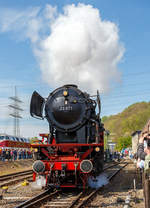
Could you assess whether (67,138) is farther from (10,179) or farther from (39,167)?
(10,179)

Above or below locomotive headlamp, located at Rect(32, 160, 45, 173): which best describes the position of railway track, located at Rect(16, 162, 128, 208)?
below

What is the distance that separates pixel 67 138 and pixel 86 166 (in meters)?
1.66

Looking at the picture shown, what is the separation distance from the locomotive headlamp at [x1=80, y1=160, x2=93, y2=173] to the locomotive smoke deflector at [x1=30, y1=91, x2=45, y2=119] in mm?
2701

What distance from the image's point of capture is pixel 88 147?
9.45 metres

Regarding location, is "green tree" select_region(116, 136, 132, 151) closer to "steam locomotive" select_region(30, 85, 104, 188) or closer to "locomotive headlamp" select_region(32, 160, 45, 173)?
"steam locomotive" select_region(30, 85, 104, 188)

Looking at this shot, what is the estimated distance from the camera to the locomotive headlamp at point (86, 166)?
27.5ft

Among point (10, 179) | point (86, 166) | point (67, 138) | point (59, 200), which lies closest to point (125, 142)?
point (10, 179)

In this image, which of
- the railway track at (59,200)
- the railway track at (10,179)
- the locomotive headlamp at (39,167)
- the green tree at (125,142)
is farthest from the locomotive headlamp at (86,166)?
the green tree at (125,142)

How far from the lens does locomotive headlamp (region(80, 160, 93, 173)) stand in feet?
27.5

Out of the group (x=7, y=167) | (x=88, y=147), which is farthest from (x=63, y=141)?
(x=7, y=167)

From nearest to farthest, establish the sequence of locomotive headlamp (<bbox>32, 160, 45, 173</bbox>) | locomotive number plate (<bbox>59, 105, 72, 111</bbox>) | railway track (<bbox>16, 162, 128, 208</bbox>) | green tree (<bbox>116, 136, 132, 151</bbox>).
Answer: railway track (<bbox>16, 162, 128, 208</bbox>), locomotive headlamp (<bbox>32, 160, 45, 173</bbox>), locomotive number plate (<bbox>59, 105, 72, 111</bbox>), green tree (<bbox>116, 136, 132, 151</bbox>)

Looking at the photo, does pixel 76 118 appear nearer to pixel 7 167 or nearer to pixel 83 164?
pixel 83 164

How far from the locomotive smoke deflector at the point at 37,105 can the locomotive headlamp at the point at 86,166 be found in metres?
2.70

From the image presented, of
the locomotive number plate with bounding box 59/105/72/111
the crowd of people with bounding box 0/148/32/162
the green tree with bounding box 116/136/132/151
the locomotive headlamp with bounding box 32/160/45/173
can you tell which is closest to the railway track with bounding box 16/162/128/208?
the locomotive headlamp with bounding box 32/160/45/173
